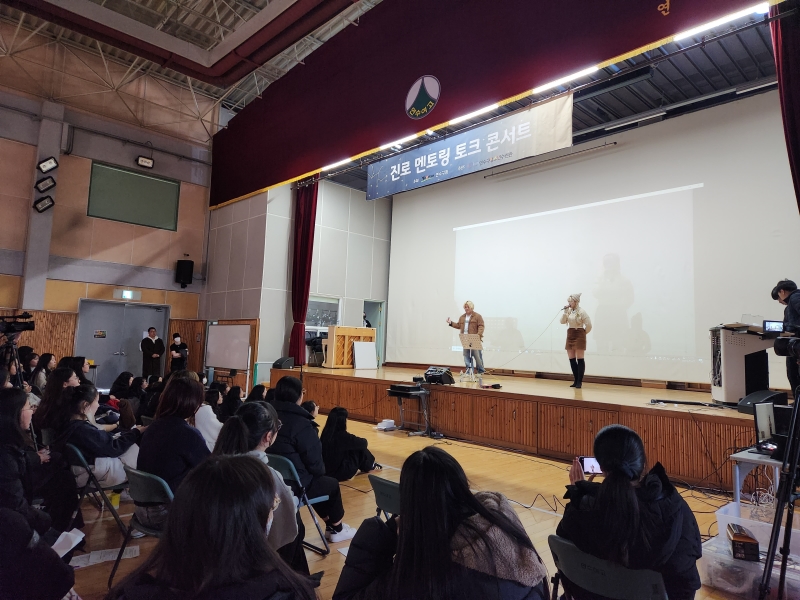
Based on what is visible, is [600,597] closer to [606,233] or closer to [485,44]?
[485,44]

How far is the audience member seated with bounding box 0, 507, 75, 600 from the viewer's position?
1.53 meters

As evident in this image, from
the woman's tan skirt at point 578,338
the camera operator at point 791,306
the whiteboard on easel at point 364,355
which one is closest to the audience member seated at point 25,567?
the camera operator at point 791,306

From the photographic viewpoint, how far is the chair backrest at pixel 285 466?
2643mm

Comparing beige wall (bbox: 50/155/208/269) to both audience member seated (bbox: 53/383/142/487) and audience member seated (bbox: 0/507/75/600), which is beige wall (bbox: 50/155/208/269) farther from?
audience member seated (bbox: 0/507/75/600)

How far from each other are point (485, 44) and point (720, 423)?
3902 millimetres

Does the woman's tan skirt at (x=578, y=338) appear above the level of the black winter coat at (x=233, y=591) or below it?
above

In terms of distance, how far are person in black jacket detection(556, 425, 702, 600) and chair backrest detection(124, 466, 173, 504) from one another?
1.58m

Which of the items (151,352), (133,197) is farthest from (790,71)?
(133,197)

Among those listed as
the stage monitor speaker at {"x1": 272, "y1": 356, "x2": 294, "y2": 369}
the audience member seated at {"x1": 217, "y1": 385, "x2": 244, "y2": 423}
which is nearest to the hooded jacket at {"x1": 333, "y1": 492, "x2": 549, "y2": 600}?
the audience member seated at {"x1": 217, "y1": 385, "x2": 244, "y2": 423}

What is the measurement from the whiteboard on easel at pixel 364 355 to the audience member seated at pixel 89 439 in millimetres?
7352

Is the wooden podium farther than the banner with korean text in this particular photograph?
Yes

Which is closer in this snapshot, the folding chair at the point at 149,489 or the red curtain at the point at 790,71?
the folding chair at the point at 149,489

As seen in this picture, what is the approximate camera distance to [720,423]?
4.29 meters

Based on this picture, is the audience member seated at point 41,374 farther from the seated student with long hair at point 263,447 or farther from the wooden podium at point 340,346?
the wooden podium at point 340,346
